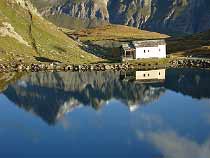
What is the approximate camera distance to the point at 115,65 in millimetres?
165000

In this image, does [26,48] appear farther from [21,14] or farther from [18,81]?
[18,81]

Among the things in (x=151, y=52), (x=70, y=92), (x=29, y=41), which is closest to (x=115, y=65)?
(x=151, y=52)

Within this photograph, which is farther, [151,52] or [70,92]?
[151,52]

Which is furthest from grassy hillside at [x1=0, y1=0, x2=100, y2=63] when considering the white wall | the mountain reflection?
the mountain reflection

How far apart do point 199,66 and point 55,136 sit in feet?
307

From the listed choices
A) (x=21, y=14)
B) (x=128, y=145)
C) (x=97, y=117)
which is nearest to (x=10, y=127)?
(x=97, y=117)

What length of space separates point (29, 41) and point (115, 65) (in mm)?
32324

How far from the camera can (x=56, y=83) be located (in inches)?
5374

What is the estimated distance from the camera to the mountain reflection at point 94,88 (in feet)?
359

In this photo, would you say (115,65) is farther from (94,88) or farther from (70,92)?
(70,92)

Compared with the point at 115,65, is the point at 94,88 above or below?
below

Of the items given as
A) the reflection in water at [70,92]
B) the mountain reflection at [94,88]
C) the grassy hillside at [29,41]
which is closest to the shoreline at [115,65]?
the grassy hillside at [29,41]

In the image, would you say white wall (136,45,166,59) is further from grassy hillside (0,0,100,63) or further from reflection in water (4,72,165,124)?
reflection in water (4,72,165,124)

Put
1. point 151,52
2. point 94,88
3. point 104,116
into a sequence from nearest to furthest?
point 104,116 < point 94,88 < point 151,52
